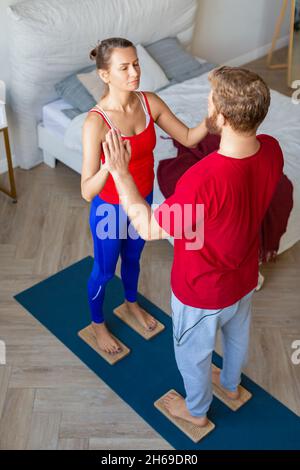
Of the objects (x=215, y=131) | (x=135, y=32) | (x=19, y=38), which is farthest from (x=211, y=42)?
(x=215, y=131)

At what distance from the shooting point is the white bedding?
10.5ft

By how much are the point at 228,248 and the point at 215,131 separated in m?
0.36

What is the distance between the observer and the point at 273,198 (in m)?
3.01

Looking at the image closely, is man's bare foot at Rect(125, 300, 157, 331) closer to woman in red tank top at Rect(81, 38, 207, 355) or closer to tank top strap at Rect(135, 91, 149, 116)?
woman in red tank top at Rect(81, 38, 207, 355)

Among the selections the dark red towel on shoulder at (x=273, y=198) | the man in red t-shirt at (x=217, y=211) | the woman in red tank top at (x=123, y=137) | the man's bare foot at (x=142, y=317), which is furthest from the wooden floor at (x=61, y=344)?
the man in red t-shirt at (x=217, y=211)

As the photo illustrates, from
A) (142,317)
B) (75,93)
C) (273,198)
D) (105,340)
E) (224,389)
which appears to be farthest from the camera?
(75,93)

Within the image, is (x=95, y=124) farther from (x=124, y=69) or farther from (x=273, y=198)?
(x=273, y=198)

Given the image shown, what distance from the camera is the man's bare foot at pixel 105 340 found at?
2719 mm

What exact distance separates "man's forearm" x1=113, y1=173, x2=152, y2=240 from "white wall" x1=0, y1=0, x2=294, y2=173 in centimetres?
332

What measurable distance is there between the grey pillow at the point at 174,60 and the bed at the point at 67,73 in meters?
0.07

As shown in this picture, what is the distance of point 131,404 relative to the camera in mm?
2527

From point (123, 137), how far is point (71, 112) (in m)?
1.63

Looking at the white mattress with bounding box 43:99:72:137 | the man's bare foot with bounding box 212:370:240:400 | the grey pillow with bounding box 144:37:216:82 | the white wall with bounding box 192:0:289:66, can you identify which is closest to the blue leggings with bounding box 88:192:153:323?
the man's bare foot with bounding box 212:370:240:400

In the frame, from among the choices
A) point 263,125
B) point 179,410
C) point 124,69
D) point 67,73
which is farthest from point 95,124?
point 263,125
